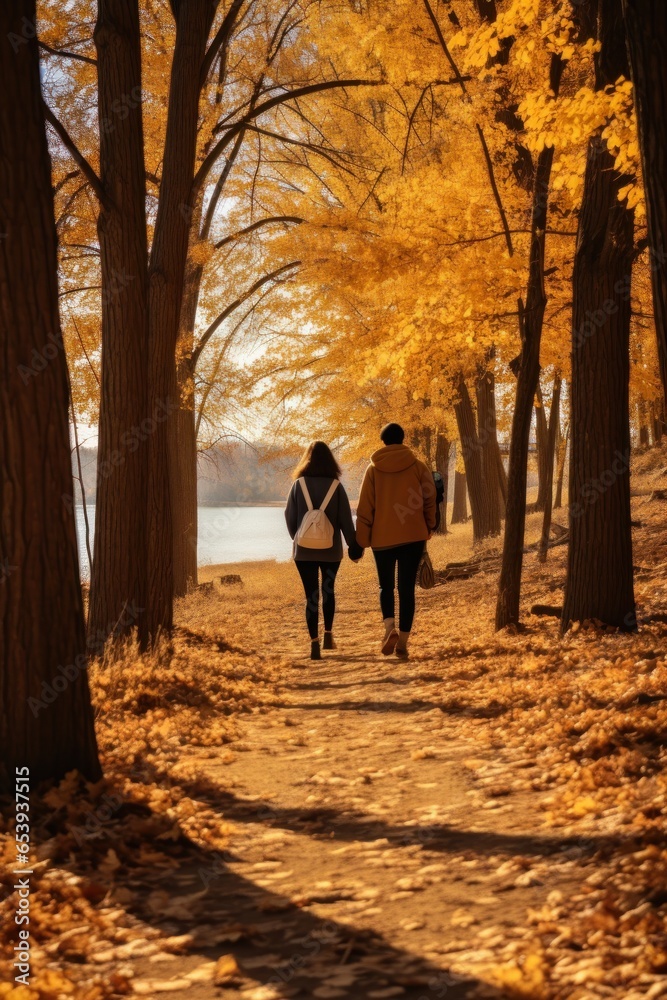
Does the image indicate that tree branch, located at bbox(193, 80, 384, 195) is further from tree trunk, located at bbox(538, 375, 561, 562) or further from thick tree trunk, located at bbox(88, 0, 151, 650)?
tree trunk, located at bbox(538, 375, 561, 562)

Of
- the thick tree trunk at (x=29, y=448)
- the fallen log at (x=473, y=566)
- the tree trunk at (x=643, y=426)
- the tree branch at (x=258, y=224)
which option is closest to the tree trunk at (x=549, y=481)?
the fallen log at (x=473, y=566)

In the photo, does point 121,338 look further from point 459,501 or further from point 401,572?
point 459,501

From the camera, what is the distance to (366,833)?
4.09 m

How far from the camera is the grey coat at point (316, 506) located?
9.10 meters

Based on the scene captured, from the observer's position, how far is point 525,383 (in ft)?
28.2

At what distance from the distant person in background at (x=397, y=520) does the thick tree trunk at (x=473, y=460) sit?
33.0 feet

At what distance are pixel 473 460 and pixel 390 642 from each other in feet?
37.8

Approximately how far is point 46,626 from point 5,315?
1484 millimetres

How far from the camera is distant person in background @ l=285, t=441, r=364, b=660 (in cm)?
900

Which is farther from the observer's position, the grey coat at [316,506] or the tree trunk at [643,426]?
the tree trunk at [643,426]

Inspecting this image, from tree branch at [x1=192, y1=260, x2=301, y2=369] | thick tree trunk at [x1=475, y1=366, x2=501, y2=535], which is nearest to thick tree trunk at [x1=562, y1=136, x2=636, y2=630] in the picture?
tree branch at [x1=192, y1=260, x2=301, y2=369]

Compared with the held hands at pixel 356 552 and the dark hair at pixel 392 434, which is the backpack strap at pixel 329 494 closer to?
the held hands at pixel 356 552

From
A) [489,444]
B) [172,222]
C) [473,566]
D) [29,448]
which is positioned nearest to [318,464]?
[172,222]

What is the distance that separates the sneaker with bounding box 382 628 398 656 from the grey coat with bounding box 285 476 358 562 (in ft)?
3.42
